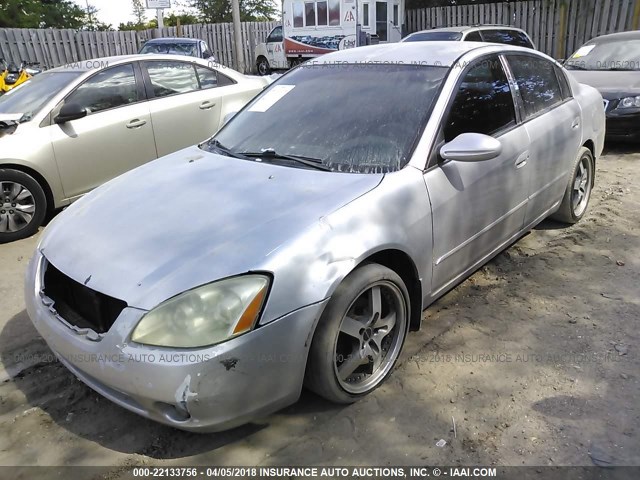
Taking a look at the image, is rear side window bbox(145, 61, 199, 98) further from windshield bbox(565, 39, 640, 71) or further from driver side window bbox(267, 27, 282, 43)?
driver side window bbox(267, 27, 282, 43)

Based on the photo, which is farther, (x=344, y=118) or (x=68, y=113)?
(x=68, y=113)

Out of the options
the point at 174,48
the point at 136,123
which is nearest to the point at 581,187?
the point at 136,123

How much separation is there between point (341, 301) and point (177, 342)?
73cm

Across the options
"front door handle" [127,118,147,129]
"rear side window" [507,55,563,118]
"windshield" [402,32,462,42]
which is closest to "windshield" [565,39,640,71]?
"windshield" [402,32,462,42]

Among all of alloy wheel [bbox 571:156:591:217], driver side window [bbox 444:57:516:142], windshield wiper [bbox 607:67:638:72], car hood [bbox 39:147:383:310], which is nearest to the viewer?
car hood [bbox 39:147:383:310]

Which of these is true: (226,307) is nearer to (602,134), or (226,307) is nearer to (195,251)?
(195,251)

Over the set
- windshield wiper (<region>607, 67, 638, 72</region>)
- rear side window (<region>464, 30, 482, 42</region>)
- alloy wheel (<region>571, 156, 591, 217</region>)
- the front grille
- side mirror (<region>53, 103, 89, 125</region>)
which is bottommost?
alloy wheel (<region>571, 156, 591, 217</region>)

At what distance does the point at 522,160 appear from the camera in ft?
12.0

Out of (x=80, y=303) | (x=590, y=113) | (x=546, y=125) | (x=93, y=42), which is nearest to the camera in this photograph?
(x=80, y=303)

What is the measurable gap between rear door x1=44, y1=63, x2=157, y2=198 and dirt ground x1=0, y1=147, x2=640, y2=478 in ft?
6.26

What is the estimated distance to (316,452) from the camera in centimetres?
243

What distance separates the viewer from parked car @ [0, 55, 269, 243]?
503 cm

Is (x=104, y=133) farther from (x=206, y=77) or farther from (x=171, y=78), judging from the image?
(x=206, y=77)

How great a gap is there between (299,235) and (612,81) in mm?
7068
